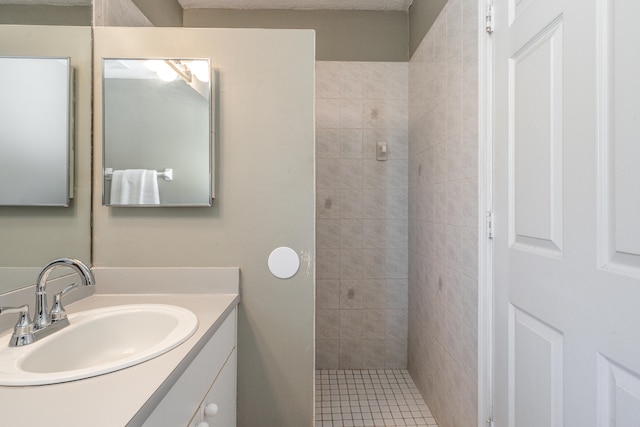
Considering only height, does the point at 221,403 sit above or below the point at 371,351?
above

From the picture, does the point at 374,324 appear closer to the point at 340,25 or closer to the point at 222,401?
the point at 222,401

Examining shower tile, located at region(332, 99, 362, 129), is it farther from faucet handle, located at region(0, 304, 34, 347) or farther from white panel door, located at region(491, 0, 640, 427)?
faucet handle, located at region(0, 304, 34, 347)

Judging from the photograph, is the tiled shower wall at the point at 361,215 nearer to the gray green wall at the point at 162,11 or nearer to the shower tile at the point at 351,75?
the shower tile at the point at 351,75

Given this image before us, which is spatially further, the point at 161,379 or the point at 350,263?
the point at 350,263

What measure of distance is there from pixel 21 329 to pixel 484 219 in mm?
1508

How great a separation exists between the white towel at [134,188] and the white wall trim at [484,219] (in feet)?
4.26

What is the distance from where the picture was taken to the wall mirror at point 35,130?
0.95m

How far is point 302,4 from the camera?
2.36 m

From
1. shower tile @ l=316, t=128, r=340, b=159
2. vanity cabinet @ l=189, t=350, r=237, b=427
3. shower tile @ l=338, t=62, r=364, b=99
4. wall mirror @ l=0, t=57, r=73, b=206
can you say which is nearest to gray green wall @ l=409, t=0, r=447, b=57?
shower tile @ l=338, t=62, r=364, b=99

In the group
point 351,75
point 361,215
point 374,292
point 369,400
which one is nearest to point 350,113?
point 351,75

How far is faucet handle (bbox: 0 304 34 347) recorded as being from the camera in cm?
80

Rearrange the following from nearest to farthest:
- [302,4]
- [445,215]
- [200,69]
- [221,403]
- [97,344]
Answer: [97,344] → [221,403] → [200,69] → [445,215] → [302,4]

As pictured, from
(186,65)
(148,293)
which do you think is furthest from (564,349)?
(186,65)

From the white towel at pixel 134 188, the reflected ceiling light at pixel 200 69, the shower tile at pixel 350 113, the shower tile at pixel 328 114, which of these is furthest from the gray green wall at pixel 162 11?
the shower tile at pixel 350 113
